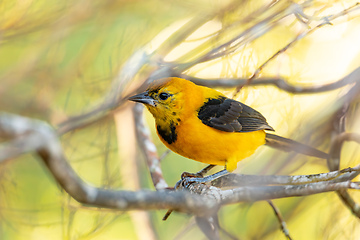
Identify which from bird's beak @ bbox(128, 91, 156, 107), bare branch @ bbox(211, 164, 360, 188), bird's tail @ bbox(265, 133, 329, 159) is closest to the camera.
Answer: bare branch @ bbox(211, 164, 360, 188)

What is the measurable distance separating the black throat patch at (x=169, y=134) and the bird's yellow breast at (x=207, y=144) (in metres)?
0.01

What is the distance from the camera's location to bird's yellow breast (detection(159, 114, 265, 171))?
1929 millimetres

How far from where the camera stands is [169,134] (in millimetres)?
1951

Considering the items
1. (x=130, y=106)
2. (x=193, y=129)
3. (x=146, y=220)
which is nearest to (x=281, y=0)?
(x=193, y=129)

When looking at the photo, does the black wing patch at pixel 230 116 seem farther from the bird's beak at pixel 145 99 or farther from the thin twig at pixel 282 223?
the thin twig at pixel 282 223

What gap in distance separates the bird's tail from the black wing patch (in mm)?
141

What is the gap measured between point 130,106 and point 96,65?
0.78 metres

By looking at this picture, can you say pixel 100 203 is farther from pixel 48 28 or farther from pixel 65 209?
pixel 48 28

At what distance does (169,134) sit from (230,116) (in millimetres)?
351

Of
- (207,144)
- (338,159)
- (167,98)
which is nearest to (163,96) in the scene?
(167,98)

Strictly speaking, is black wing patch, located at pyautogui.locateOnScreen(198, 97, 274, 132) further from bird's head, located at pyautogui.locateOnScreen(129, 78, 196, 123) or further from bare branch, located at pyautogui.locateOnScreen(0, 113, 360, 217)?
bare branch, located at pyautogui.locateOnScreen(0, 113, 360, 217)

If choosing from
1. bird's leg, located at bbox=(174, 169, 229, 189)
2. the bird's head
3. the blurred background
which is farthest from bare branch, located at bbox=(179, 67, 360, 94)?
bird's leg, located at bbox=(174, 169, 229, 189)

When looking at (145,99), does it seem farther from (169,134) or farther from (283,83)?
(283,83)

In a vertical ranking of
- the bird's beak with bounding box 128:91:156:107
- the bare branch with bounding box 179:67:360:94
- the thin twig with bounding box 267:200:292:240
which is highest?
the bare branch with bounding box 179:67:360:94
